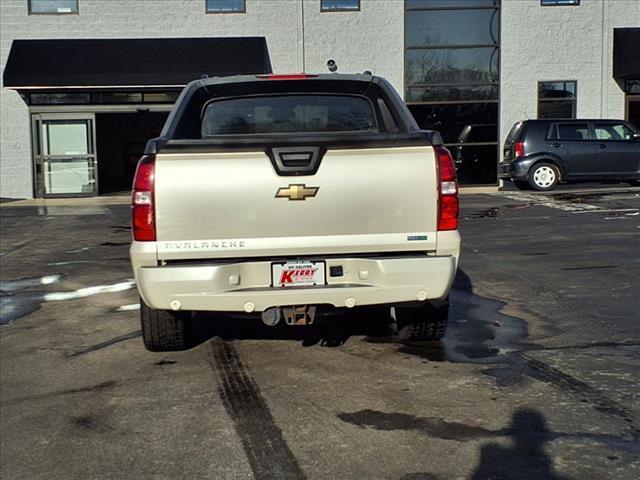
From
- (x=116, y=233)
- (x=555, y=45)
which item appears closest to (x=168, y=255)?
(x=116, y=233)

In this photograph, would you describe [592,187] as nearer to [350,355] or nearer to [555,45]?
[555,45]

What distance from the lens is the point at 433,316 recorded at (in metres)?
5.82

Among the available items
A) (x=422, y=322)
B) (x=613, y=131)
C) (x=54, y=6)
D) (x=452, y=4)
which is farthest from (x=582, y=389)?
(x=54, y=6)

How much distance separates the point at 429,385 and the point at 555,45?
19904mm

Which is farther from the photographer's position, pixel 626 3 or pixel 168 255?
pixel 626 3

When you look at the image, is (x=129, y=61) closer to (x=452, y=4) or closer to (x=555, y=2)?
(x=452, y=4)

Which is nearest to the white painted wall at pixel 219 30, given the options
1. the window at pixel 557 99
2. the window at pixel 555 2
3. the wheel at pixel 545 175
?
the window at pixel 555 2

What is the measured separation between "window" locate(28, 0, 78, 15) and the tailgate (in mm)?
19481

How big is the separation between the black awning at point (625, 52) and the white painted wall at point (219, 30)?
20.0ft

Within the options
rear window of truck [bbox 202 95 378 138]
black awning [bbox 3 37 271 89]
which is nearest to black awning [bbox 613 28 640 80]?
black awning [bbox 3 37 271 89]

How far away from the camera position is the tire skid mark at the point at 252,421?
3809mm

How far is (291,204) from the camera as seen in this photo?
15.9 ft

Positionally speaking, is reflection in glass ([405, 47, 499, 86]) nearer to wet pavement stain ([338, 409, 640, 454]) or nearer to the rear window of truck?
the rear window of truck

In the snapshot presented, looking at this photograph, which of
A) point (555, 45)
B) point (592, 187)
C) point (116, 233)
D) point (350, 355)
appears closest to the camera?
point (350, 355)
